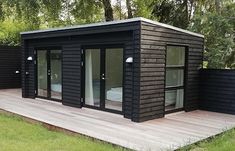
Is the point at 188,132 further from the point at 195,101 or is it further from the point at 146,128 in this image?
the point at 195,101

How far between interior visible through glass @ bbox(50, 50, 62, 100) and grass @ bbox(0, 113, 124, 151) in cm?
260

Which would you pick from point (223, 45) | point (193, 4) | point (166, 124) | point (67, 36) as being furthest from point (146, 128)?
point (193, 4)

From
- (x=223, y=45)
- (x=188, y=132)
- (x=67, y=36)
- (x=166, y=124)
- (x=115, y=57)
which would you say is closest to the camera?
(x=188, y=132)

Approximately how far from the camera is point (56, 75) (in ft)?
29.9

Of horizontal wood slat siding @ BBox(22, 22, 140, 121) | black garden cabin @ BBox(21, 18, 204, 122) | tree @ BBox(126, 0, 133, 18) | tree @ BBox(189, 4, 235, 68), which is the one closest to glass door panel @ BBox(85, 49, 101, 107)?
black garden cabin @ BBox(21, 18, 204, 122)

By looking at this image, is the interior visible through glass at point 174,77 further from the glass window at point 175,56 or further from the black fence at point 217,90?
the black fence at point 217,90

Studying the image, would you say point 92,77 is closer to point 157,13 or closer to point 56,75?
point 56,75

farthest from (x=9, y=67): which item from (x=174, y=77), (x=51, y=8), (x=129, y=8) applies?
(x=174, y=77)

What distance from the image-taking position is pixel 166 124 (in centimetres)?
650

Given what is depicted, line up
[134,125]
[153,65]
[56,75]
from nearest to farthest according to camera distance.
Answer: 1. [134,125]
2. [153,65]
3. [56,75]

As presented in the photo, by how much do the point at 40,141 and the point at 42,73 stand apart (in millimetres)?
4669

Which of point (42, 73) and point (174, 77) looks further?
point (42, 73)

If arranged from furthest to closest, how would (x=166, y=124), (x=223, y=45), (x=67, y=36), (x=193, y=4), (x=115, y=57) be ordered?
(x=193, y=4), (x=223, y=45), (x=67, y=36), (x=115, y=57), (x=166, y=124)

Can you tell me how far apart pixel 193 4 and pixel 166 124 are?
8.68 meters
